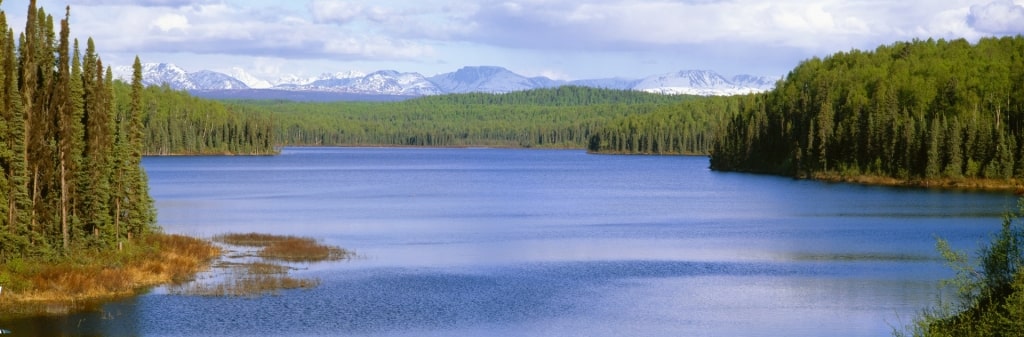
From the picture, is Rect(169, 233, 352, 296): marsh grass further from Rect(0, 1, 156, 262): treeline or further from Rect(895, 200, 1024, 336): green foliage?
Rect(895, 200, 1024, 336): green foliage

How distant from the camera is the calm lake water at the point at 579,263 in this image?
111 ft

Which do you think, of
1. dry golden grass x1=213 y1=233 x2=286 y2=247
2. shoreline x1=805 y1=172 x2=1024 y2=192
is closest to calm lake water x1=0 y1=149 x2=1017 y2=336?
dry golden grass x1=213 y1=233 x2=286 y2=247

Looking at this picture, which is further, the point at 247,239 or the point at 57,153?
the point at 247,239

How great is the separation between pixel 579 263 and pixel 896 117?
80.6 meters

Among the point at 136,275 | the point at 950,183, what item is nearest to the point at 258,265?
the point at 136,275

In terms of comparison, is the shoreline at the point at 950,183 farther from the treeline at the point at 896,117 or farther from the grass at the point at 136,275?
the grass at the point at 136,275

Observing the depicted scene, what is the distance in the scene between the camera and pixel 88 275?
3803 cm

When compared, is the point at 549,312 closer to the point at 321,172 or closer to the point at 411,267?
the point at 411,267

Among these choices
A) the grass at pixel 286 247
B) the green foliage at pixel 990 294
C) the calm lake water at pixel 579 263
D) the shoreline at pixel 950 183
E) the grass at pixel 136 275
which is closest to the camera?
the green foliage at pixel 990 294

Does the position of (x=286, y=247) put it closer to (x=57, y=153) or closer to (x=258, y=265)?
(x=258, y=265)

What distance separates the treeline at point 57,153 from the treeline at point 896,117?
86.7 m

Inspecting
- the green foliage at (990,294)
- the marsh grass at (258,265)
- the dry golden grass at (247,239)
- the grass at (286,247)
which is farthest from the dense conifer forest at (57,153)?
the green foliage at (990,294)

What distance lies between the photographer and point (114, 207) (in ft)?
142

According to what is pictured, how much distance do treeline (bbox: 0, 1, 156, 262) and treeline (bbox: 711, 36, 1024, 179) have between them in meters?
86.7
